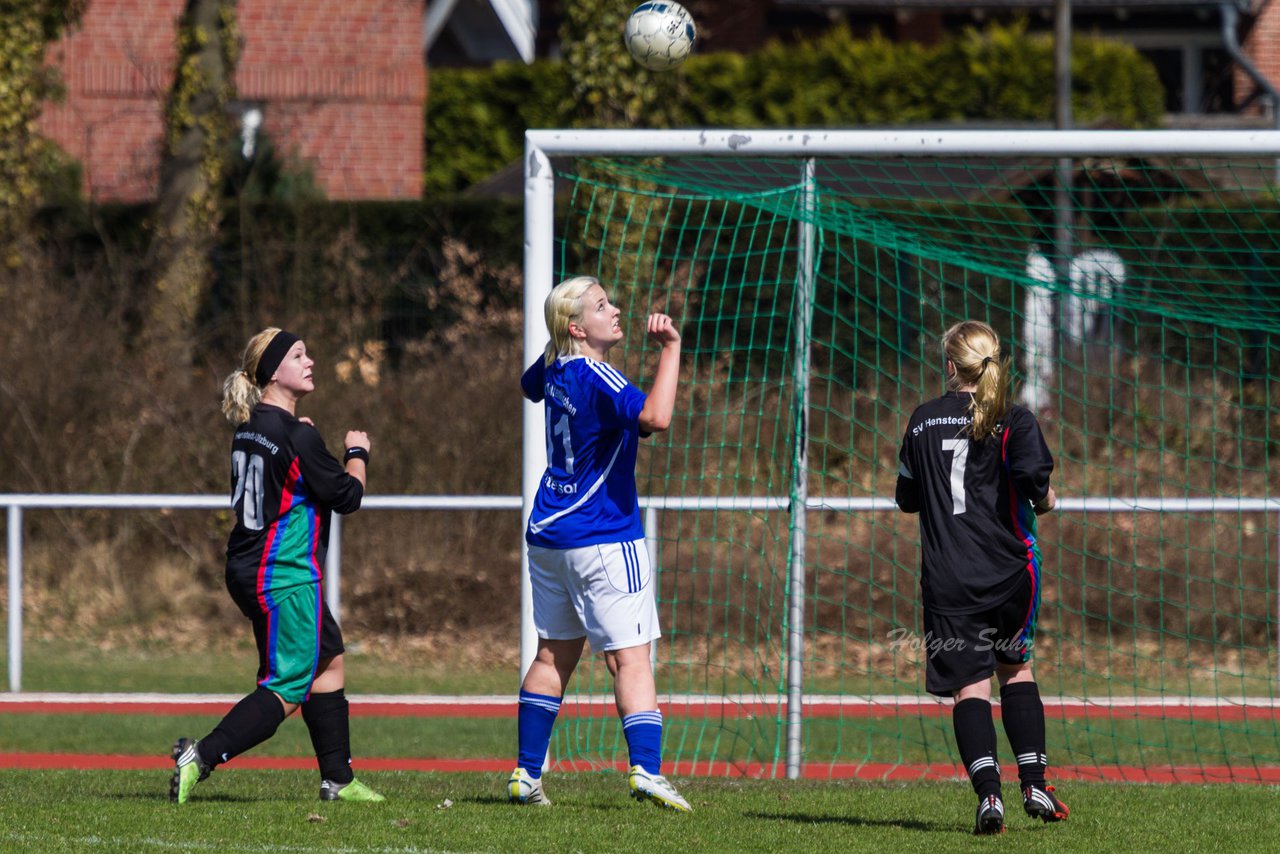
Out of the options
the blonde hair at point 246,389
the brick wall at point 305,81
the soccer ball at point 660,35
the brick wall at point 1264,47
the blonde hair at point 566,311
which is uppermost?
the brick wall at point 1264,47

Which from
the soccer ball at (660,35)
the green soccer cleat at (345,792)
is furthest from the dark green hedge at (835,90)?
the green soccer cleat at (345,792)

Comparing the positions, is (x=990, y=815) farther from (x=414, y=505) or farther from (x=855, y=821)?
(x=414, y=505)

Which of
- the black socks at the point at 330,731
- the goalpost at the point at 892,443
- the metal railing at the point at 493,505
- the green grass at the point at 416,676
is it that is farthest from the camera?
the green grass at the point at 416,676

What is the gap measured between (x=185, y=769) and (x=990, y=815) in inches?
106

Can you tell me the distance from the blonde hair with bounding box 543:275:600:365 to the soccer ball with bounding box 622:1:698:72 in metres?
1.70

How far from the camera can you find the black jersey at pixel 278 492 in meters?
5.36

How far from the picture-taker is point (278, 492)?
5383 millimetres

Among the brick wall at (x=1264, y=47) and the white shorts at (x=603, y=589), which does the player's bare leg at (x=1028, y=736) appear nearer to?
the white shorts at (x=603, y=589)

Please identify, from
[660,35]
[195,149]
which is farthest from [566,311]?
[195,149]

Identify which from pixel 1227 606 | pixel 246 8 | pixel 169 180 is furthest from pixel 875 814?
pixel 246 8

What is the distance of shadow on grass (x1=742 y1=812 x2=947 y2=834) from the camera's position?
5172mm

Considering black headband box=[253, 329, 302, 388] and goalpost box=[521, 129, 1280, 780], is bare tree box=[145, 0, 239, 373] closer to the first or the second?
goalpost box=[521, 129, 1280, 780]

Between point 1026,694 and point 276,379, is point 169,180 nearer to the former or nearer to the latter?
point 276,379

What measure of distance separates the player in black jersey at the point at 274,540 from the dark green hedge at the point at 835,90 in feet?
54.4
